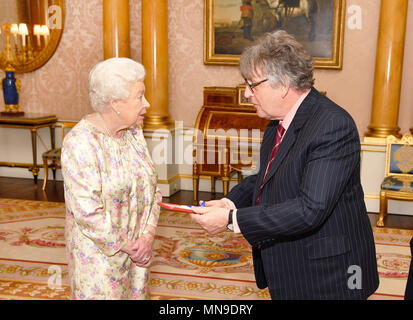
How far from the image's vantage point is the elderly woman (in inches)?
88.4

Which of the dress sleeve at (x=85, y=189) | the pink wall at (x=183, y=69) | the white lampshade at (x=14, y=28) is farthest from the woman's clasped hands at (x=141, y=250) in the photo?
the white lampshade at (x=14, y=28)

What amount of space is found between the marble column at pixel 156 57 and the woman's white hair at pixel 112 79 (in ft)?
16.0

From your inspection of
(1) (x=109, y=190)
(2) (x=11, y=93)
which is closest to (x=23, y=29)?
(2) (x=11, y=93)

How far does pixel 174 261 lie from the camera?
15.6 feet

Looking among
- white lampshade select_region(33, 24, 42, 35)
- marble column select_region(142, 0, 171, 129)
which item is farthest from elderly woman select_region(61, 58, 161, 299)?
white lampshade select_region(33, 24, 42, 35)

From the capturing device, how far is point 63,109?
321 inches

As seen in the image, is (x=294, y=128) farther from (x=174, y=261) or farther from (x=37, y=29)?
(x=37, y=29)

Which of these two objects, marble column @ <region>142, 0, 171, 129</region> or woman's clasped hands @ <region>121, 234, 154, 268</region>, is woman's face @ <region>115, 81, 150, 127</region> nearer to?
woman's clasped hands @ <region>121, 234, 154, 268</region>

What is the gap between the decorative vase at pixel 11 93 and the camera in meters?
7.70

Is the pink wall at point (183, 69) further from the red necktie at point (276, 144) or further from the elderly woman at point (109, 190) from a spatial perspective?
the elderly woman at point (109, 190)

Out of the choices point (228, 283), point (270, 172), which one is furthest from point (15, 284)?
point (270, 172)

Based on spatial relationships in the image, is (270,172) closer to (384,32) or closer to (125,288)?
(125,288)

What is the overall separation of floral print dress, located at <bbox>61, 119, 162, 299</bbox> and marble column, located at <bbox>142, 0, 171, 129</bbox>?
187 inches

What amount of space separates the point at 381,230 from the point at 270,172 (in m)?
4.16
